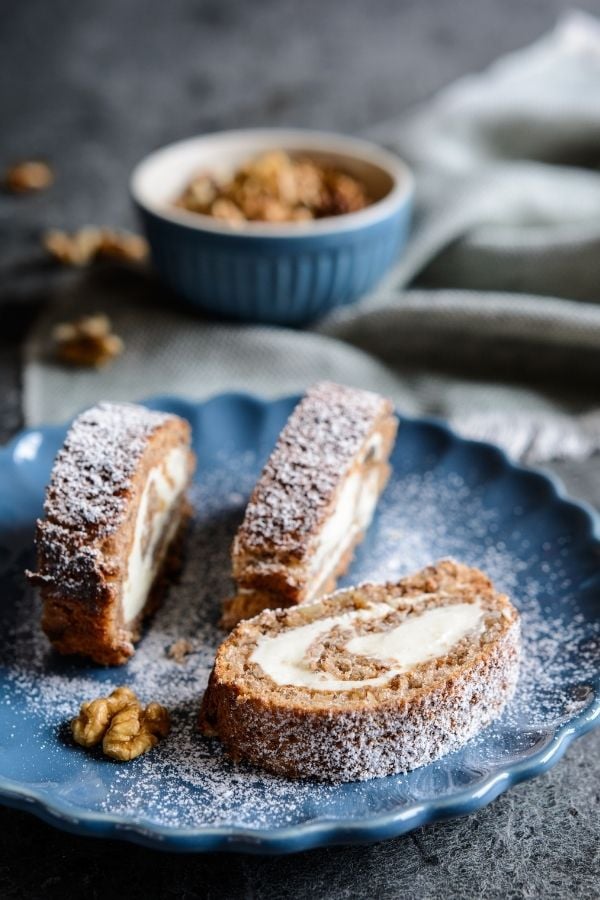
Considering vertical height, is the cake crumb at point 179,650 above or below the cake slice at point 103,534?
below

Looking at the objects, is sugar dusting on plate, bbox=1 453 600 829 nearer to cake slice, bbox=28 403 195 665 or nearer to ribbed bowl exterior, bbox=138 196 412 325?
cake slice, bbox=28 403 195 665

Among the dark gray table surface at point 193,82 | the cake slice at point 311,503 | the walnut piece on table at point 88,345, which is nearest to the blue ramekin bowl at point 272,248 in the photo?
the walnut piece on table at point 88,345

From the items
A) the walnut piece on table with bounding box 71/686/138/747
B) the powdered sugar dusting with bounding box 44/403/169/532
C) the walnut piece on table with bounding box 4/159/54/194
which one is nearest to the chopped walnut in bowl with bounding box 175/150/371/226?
the walnut piece on table with bounding box 4/159/54/194

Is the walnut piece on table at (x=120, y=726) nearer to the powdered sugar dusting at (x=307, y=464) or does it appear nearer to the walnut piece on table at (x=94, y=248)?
the powdered sugar dusting at (x=307, y=464)

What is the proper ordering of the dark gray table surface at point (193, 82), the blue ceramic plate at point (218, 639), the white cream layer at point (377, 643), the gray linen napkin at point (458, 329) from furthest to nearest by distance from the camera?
the dark gray table surface at point (193, 82), the gray linen napkin at point (458, 329), the white cream layer at point (377, 643), the blue ceramic plate at point (218, 639)

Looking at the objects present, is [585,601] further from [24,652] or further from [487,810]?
[24,652]

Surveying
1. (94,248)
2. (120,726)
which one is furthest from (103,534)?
(94,248)

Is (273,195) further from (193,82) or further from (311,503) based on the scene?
(193,82)
